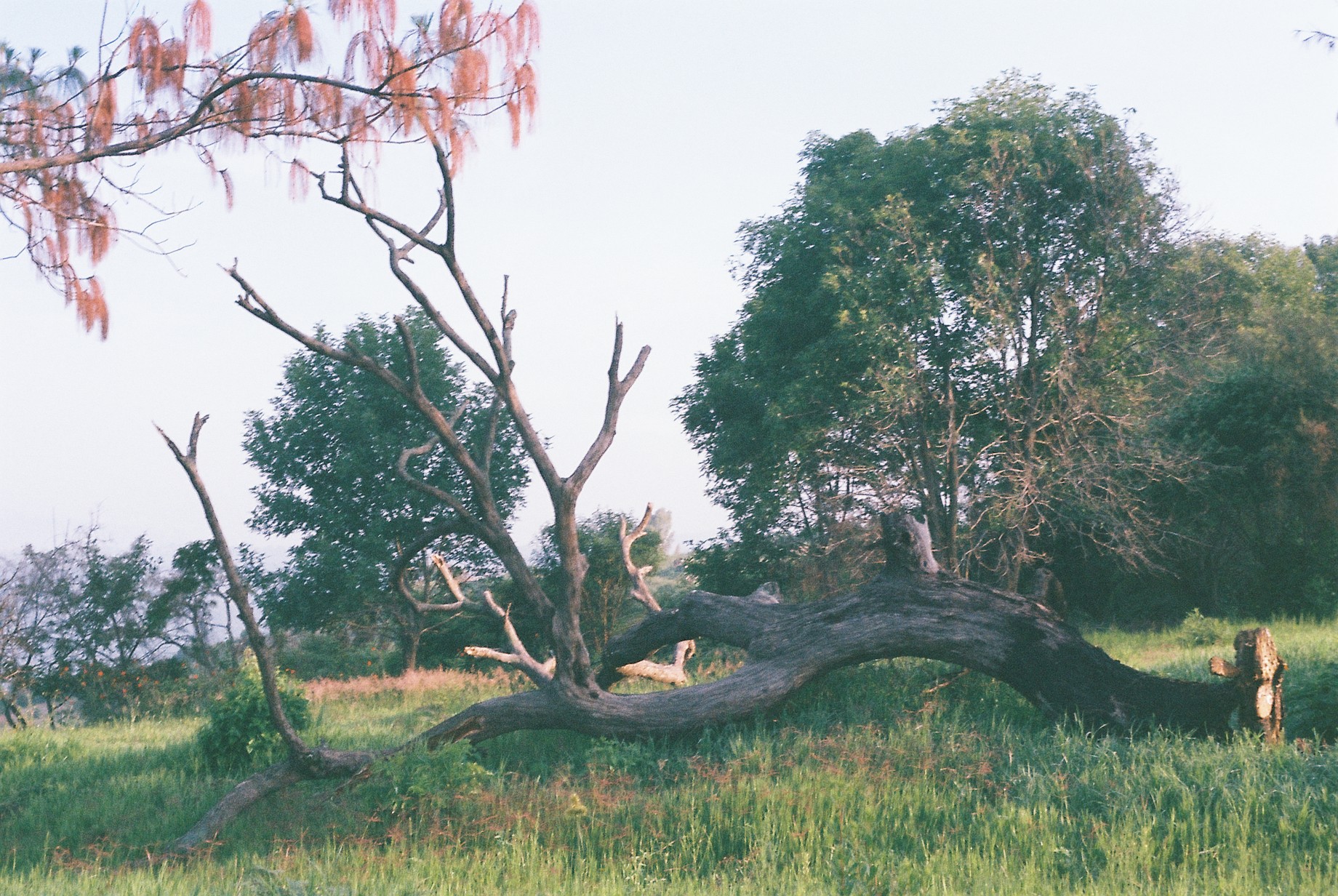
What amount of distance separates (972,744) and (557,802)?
350 cm

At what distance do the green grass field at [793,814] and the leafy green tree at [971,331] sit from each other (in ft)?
33.4

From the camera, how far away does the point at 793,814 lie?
683 centimetres

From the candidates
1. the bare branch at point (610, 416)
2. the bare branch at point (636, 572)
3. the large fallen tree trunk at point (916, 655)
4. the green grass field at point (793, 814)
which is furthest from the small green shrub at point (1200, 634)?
the bare branch at point (610, 416)

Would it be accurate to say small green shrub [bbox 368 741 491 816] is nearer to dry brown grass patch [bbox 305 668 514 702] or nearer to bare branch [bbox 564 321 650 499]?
bare branch [bbox 564 321 650 499]

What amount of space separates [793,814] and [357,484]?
76.8ft

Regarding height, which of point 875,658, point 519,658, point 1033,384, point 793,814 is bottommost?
point 793,814

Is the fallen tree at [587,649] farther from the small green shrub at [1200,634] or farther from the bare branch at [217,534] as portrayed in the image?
the small green shrub at [1200,634]

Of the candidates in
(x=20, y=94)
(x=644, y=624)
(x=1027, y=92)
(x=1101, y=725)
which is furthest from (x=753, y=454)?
(x=20, y=94)

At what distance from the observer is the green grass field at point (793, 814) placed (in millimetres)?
5672

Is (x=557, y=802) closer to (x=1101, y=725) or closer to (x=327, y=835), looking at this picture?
(x=327, y=835)

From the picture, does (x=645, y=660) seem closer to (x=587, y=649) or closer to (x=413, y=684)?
(x=587, y=649)

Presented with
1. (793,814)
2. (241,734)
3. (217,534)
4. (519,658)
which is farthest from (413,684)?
(793,814)

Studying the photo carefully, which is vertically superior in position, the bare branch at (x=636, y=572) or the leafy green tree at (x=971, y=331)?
the leafy green tree at (x=971, y=331)

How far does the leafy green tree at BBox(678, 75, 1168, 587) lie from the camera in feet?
66.4
